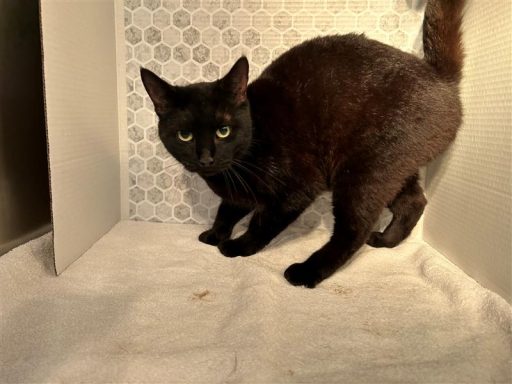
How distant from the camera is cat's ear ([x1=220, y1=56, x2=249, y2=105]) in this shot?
905 millimetres

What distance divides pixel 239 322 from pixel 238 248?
353 millimetres

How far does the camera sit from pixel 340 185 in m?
0.94

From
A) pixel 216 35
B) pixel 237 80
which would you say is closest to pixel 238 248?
pixel 237 80

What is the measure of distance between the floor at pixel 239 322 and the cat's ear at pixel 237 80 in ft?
1.38

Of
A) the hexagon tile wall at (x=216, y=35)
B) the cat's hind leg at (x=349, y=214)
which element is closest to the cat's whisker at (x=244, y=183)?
the cat's hind leg at (x=349, y=214)

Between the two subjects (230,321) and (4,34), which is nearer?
(230,321)

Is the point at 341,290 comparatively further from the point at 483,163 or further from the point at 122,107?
the point at 122,107

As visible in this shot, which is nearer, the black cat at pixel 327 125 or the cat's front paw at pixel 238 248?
the black cat at pixel 327 125

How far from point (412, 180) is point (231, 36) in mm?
695

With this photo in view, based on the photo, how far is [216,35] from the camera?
1201 mm

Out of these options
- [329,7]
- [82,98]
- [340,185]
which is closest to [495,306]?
[340,185]

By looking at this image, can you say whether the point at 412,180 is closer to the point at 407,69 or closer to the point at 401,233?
the point at 401,233

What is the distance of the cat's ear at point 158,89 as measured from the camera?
0.90 m

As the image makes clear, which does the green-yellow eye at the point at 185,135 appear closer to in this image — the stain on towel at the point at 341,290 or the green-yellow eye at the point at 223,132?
the green-yellow eye at the point at 223,132
